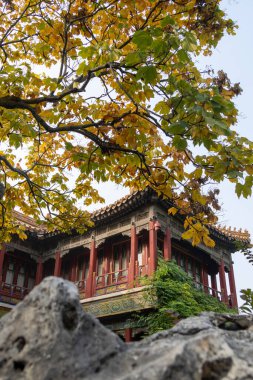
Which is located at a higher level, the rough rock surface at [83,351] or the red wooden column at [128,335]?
the red wooden column at [128,335]

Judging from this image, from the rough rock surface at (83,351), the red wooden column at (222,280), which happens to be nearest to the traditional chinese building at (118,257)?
the red wooden column at (222,280)

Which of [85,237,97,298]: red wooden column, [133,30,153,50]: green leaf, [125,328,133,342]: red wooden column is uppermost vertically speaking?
[85,237,97,298]: red wooden column

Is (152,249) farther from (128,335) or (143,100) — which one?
(143,100)

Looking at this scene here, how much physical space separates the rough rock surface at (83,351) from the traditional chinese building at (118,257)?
9.89 metres

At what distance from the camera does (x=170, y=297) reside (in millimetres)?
10719

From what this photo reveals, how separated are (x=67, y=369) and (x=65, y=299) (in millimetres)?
232

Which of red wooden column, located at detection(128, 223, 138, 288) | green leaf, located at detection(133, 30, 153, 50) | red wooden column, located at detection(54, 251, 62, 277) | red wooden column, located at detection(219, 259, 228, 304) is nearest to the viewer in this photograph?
green leaf, located at detection(133, 30, 153, 50)

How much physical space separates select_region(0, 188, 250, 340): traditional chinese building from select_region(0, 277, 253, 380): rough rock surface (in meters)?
9.89

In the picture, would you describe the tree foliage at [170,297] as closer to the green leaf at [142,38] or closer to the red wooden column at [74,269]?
the red wooden column at [74,269]

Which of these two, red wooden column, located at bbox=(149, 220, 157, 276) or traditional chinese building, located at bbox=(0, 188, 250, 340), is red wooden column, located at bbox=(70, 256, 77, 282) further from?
red wooden column, located at bbox=(149, 220, 157, 276)

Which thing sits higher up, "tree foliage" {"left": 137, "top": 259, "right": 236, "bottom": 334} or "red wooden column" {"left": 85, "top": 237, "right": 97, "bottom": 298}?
"red wooden column" {"left": 85, "top": 237, "right": 97, "bottom": 298}

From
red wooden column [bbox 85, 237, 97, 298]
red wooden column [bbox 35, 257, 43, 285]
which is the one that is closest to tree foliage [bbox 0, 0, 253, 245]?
red wooden column [bbox 85, 237, 97, 298]

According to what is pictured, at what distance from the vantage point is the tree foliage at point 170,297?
10.1 meters

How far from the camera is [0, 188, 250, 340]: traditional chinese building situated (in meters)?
12.6
